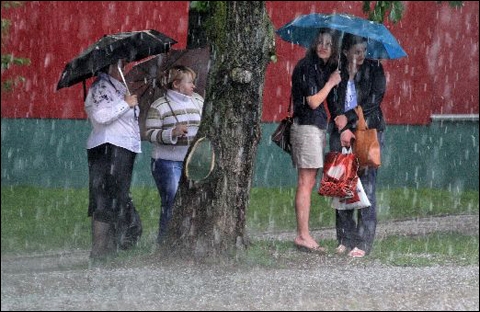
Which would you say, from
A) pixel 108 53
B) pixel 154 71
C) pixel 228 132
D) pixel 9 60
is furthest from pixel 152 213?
pixel 228 132

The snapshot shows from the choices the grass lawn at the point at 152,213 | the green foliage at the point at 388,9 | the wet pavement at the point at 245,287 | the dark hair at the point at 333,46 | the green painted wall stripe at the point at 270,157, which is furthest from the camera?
the green painted wall stripe at the point at 270,157

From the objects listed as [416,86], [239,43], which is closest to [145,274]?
[239,43]

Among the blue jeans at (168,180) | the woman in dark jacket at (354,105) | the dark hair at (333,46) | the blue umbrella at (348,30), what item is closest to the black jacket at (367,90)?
the woman in dark jacket at (354,105)

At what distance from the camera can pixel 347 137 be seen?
942 cm

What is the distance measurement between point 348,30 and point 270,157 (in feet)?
21.7

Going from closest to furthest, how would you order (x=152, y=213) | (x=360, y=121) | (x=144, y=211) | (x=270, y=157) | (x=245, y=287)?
1. (x=245, y=287)
2. (x=360, y=121)
3. (x=152, y=213)
4. (x=144, y=211)
5. (x=270, y=157)

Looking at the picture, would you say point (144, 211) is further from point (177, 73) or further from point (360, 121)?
point (360, 121)

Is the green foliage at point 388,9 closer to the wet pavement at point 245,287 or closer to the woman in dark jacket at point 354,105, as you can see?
the woman in dark jacket at point 354,105

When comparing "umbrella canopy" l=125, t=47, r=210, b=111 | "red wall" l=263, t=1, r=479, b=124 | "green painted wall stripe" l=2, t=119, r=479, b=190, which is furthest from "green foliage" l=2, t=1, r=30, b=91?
"umbrella canopy" l=125, t=47, r=210, b=111

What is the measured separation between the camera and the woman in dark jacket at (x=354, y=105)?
374 inches

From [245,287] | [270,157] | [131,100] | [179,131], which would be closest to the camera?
[245,287]

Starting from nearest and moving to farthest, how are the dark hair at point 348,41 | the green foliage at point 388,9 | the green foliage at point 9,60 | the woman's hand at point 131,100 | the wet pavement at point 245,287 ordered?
the wet pavement at point 245,287, the woman's hand at point 131,100, the dark hair at point 348,41, the green foliage at point 388,9, the green foliage at point 9,60

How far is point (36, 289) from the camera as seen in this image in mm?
7219

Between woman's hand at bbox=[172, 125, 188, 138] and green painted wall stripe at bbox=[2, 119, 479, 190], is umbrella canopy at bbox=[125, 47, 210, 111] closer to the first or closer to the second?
woman's hand at bbox=[172, 125, 188, 138]
